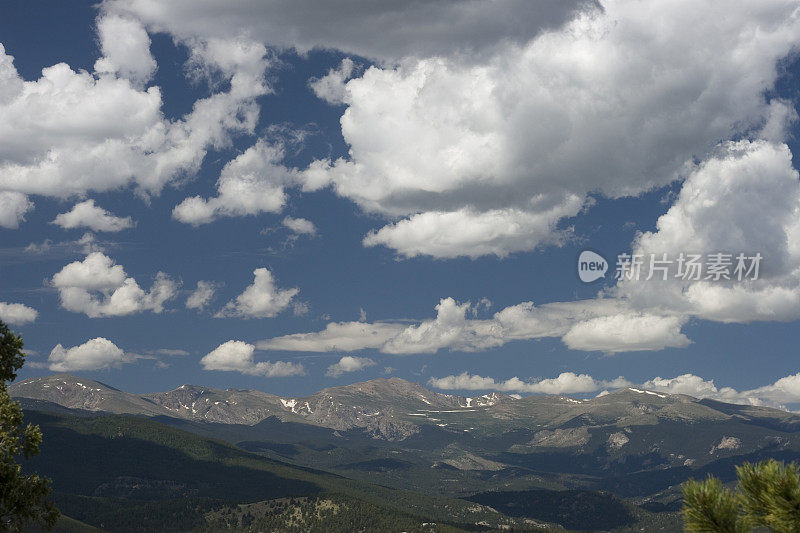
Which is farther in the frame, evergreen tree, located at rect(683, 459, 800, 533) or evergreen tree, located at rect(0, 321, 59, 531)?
evergreen tree, located at rect(0, 321, 59, 531)

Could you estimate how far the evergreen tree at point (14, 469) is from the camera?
44.3 meters

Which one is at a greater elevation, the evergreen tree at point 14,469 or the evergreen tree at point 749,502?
the evergreen tree at point 749,502

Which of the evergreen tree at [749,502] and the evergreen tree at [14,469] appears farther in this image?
the evergreen tree at [14,469]

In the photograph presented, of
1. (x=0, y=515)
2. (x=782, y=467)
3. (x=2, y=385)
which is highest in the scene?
(x=782, y=467)

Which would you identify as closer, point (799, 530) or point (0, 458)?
point (799, 530)

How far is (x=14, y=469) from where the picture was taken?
45.0 metres

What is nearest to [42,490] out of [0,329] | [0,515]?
[0,515]

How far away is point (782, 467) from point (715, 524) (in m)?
3.47

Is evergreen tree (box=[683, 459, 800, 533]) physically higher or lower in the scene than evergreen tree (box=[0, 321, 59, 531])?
higher

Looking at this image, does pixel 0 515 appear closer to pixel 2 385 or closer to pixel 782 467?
pixel 2 385

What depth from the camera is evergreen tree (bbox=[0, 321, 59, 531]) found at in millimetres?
44344

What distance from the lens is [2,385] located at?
46.6 meters

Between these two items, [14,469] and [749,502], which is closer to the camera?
[749,502]

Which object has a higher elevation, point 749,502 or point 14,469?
point 749,502
